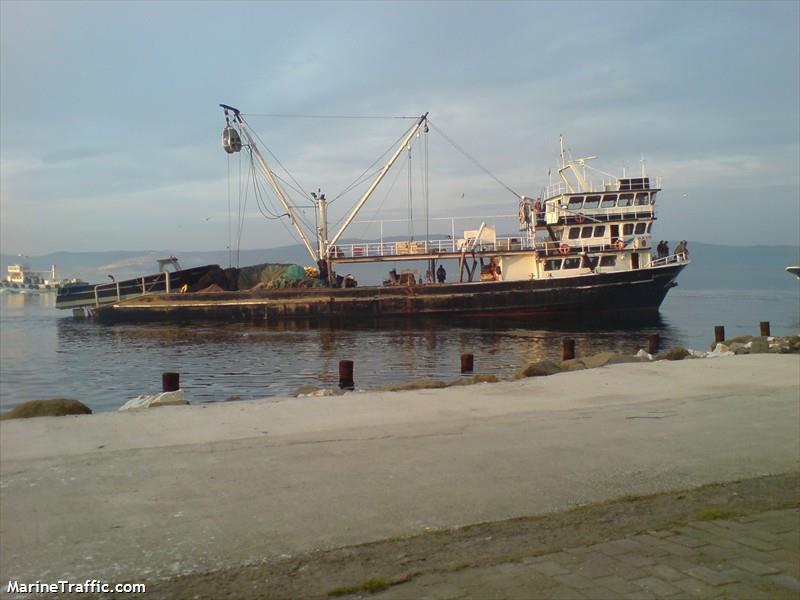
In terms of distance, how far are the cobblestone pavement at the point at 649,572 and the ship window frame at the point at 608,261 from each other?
3533 cm

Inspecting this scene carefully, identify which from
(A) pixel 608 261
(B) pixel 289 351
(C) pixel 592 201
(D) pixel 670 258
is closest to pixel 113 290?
(B) pixel 289 351

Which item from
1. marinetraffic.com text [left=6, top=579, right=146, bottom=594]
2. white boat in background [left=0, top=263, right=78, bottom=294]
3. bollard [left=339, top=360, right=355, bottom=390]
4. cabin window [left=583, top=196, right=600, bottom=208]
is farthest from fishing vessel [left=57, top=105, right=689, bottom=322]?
white boat in background [left=0, top=263, right=78, bottom=294]

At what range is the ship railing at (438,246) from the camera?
131 feet

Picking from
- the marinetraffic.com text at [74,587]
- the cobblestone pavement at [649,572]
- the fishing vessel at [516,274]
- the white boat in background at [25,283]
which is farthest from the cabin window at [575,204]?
the white boat in background at [25,283]

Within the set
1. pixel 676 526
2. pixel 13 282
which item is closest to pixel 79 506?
pixel 676 526

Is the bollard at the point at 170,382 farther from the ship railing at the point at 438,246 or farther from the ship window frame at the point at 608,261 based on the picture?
the ship window frame at the point at 608,261

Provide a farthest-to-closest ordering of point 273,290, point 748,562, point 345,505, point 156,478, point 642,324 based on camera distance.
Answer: point 273,290 < point 642,324 < point 156,478 < point 345,505 < point 748,562

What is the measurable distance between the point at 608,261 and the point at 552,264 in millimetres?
3111

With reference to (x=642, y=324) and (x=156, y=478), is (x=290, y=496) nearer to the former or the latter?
(x=156, y=478)

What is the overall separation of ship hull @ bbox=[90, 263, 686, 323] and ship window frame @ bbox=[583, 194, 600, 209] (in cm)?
405

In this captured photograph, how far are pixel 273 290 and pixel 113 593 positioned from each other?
3831 cm

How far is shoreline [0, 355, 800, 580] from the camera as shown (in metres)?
4.57

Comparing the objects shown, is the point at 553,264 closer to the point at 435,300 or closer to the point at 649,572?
the point at 435,300

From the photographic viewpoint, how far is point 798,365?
12625 millimetres
